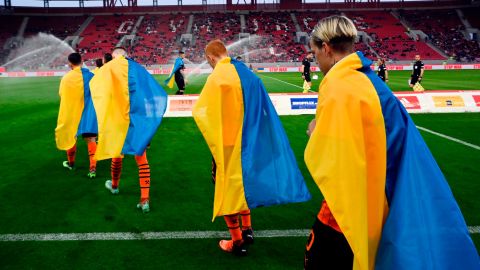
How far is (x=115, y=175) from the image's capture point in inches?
244

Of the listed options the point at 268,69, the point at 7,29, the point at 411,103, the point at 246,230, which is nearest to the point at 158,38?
the point at 268,69

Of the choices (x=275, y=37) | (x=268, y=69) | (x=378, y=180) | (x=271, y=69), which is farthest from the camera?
(x=275, y=37)

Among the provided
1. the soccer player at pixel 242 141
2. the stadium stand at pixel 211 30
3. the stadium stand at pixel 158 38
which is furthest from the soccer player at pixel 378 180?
the stadium stand at pixel 211 30

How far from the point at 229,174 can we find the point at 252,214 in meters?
1.80

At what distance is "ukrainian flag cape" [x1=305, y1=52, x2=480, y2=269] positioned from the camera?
6.14 feet

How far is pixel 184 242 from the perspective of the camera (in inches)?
183

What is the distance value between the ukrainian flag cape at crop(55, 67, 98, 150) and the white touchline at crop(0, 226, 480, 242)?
266 centimetres

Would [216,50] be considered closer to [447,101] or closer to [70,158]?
[70,158]

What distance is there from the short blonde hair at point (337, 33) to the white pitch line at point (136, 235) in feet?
10.4

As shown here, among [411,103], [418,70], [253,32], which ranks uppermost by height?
[253,32]

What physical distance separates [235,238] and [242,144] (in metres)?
1.07

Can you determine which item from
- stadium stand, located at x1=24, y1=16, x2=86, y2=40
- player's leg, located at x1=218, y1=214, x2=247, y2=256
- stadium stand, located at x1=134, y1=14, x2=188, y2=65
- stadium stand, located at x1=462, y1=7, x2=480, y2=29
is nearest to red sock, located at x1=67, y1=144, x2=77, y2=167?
player's leg, located at x1=218, y1=214, x2=247, y2=256

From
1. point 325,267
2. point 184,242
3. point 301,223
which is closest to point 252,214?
point 301,223

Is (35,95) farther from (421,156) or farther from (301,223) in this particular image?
(421,156)
